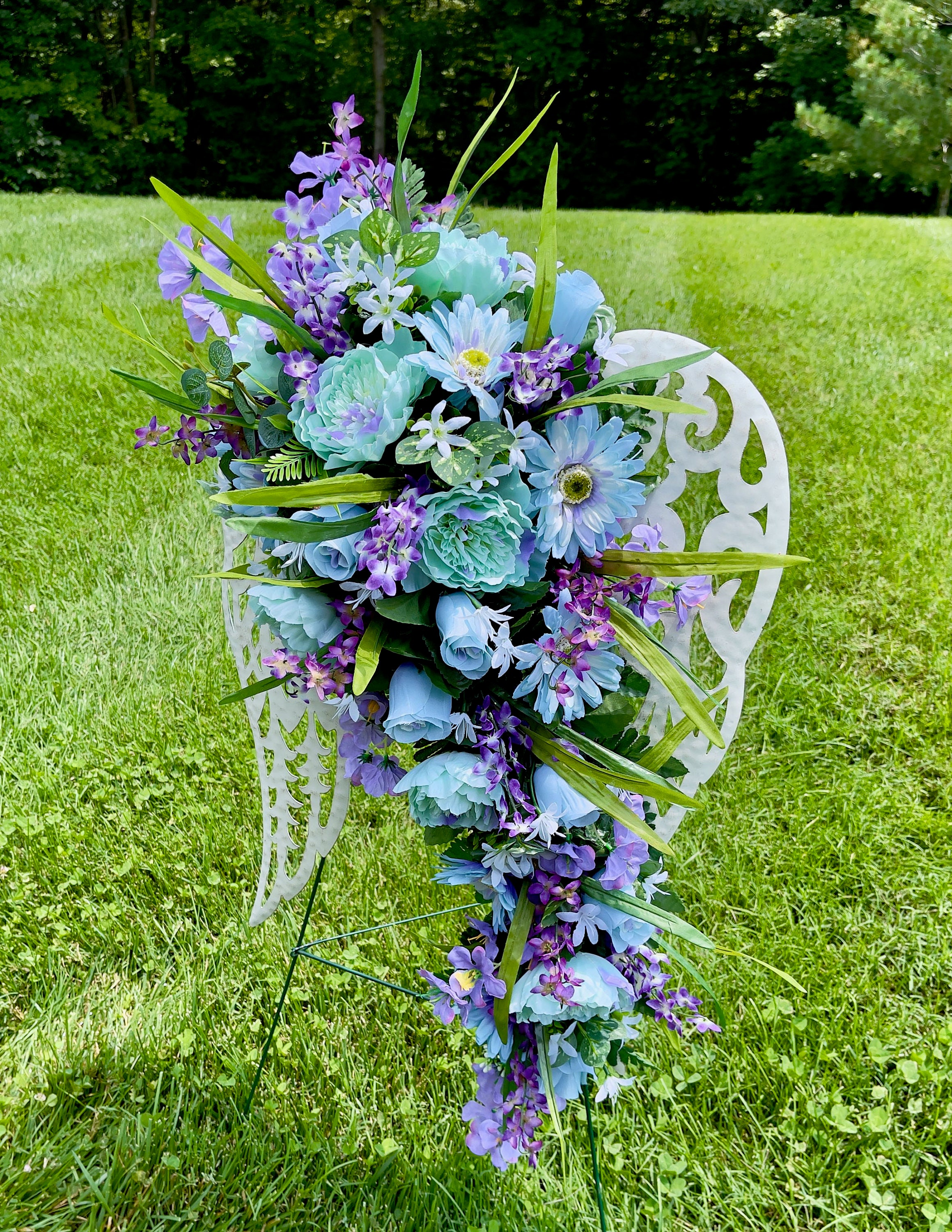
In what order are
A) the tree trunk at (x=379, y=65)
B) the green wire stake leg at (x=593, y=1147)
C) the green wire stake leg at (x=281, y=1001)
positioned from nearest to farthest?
1. the green wire stake leg at (x=593, y=1147)
2. the green wire stake leg at (x=281, y=1001)
3. the tree trunk at (x=379, y=65)

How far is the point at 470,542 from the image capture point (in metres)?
0.88

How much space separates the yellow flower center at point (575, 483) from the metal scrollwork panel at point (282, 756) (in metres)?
0.44

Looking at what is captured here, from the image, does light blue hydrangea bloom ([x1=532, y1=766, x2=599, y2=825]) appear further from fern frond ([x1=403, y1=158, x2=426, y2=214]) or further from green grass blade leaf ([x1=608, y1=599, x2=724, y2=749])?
fern frond ([x1=403, y1=158, x2=426, y2=214])

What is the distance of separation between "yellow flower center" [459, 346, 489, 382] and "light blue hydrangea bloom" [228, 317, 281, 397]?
0.77ft

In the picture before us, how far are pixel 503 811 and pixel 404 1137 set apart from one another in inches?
41.1

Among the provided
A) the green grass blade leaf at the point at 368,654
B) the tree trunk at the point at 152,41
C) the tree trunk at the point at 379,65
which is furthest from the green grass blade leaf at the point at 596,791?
the tree trunk at the point at 152,41

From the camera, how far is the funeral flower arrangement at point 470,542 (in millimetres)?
873

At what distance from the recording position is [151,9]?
15.9 metres

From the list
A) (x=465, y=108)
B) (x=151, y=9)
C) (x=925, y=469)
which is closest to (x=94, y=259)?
(x=925, y=469)

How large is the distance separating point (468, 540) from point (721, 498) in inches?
14.4

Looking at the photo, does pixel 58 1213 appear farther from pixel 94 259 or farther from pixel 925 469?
pixel 94 259

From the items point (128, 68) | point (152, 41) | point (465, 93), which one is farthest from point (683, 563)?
point (465, 93)

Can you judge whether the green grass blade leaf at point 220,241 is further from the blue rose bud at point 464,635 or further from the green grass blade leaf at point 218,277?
the blue rose bud at point 464,635

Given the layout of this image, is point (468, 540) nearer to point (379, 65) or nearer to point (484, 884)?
point (484, 884)
